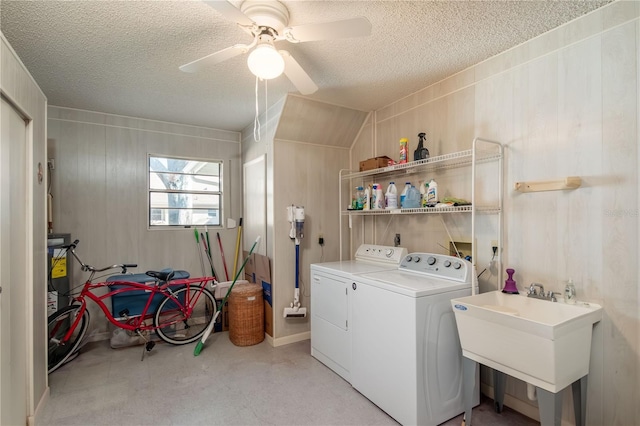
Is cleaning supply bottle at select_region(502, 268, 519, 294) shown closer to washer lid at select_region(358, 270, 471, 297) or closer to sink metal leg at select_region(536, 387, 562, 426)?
washer lid at select_region(358, 270, 471, 297)

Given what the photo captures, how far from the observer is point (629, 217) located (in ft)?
5.36

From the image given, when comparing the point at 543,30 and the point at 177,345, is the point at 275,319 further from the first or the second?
the point at 543,30

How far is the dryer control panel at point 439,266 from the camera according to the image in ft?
7.03

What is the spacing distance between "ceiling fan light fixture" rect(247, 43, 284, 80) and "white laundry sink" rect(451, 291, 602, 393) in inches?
65.7

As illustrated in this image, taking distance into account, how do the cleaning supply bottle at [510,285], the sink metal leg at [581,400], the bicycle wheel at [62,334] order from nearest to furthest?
the sink metal leg at [581,400] → the cleaning supply bottle at [510,285] → the bicycle wheel at [62,334]

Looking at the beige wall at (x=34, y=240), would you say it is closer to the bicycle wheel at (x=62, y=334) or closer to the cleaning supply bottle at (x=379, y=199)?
the bicycle wheel at (x=62, y=334)

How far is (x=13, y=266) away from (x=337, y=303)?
2.10 m

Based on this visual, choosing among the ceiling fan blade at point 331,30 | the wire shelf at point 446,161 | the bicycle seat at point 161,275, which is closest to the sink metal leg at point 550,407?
the wire shelf at point 446,161

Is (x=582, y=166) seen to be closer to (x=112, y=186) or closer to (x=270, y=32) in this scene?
(x=270, y=32)

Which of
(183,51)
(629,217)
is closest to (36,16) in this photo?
(183,51)

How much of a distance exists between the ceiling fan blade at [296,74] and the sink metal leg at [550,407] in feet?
6.95

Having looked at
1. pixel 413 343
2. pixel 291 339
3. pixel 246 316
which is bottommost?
pixel 291 339

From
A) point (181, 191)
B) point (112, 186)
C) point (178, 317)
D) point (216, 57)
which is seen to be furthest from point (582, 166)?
point (112, 186)

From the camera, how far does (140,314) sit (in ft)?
10.1
